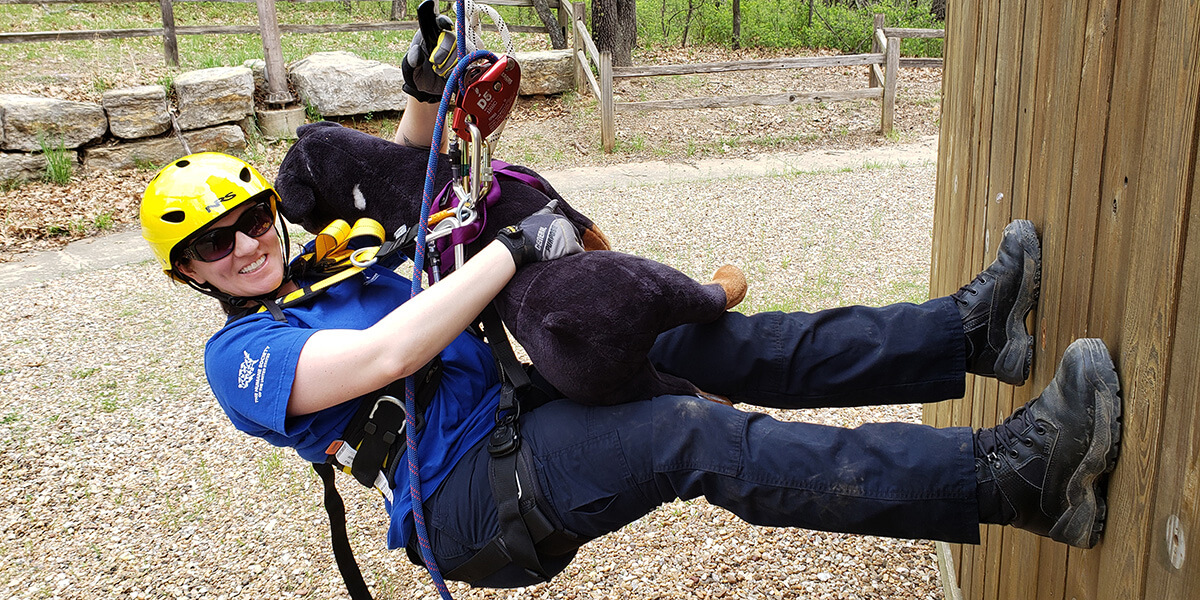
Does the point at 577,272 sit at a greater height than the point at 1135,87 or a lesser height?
lesser

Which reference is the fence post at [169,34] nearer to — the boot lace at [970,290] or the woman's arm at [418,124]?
the woman's arm at [418,124]

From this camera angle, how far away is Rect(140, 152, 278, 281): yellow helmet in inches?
84.0

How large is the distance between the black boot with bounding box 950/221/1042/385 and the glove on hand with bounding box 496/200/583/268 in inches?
37.7

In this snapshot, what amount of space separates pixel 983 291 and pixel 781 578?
148 centimetres

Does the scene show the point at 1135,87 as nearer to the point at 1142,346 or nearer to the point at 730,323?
the point at 1142,346

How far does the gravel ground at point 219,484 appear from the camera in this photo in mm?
3236

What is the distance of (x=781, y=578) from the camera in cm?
311

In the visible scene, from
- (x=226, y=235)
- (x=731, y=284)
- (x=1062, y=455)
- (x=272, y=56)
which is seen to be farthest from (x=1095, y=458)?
(x=272, y=56)

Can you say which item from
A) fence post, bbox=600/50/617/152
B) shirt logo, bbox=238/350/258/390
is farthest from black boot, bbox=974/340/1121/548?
fence post, bbox=600/50/617/152

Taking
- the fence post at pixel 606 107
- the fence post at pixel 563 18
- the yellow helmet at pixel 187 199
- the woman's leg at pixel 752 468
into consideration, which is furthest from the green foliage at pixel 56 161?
the woman's leg at pixel 752 468

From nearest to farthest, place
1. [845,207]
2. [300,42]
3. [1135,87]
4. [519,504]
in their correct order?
[1135,87]
[519,504]
[845,207]
[300,42]

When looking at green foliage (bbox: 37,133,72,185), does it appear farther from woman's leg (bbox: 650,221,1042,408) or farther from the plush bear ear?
woman's leg (bbox: 650,221,1042,408)

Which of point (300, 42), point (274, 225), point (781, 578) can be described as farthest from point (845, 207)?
point (300, 42)

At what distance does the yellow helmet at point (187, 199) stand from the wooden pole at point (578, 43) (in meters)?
9.53
